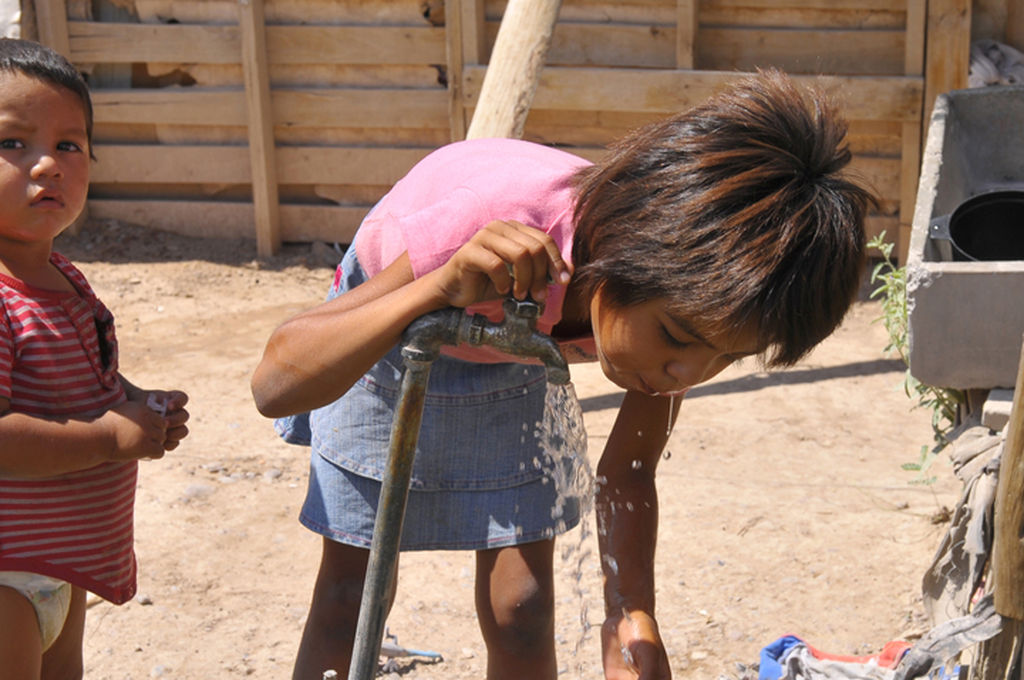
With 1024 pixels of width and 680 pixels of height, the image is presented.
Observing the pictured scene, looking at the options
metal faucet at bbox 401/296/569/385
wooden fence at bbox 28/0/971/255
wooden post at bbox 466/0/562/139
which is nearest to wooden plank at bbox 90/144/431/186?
wooden fence at bbox 28/0/971/255

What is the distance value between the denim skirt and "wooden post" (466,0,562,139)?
3.09ft

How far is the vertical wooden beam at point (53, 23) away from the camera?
605cm

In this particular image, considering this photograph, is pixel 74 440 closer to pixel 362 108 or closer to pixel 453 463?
pixel 453 463

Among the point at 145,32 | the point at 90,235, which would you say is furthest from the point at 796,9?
the point at 90,235

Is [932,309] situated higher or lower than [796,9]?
lower

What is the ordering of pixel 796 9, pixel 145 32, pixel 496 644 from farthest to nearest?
pixel 145 32
pixel 796 9
pixel 496 644

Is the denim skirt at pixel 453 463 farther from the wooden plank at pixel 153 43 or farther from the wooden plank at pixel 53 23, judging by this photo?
the wooden plank at pixel 53 23

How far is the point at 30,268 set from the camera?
179cm

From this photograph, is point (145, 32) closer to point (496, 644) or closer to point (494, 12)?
point (494, 12)

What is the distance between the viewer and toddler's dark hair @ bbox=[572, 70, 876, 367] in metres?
1.35

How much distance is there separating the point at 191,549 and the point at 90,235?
11.7 feet

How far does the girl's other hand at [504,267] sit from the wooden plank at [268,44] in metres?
4.81

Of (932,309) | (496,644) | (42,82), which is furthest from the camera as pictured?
(932,309)

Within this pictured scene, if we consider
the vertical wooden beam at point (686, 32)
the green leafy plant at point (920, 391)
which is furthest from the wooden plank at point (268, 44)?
the green leafy plant at point (920, 391)
